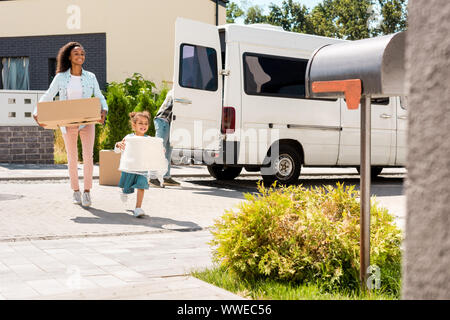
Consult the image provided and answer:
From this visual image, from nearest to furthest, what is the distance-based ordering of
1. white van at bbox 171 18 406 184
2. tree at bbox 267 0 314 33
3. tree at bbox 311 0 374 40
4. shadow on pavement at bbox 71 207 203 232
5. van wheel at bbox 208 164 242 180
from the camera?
shadow on pavement at bbox 71 207 203 232 < white van at bbox 171 18 406 184 < van wheel at bbox 208 164 242 180 < tree at bbox 311 0 374 40 < tree at bbox 267 0 314 33

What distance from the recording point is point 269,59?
36.8ft

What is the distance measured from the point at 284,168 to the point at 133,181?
4.66 metres

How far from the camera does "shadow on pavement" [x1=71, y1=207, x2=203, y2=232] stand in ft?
22.1

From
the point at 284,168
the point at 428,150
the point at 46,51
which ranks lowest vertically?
the point at 284,168

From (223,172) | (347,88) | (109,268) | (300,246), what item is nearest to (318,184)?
(223,172)

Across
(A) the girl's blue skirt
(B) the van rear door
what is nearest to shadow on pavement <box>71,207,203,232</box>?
(A) the girl's blue skirt

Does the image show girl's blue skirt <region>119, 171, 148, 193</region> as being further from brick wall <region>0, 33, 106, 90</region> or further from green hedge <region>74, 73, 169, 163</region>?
brick wall <region>0, 33, 106, 90</region>

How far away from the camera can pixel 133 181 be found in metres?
7.29

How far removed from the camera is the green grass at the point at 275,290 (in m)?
3.44

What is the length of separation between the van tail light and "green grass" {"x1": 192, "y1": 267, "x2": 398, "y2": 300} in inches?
265

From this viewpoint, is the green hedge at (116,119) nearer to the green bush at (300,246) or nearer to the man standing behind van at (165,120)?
the man standing behind van at (165,120)

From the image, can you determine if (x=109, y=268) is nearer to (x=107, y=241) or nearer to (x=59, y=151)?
(x=107, y=241)

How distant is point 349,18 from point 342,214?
36.6 meters

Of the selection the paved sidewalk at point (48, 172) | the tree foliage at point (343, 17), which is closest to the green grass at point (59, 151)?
the paved sidewalk at point (48, 172)
